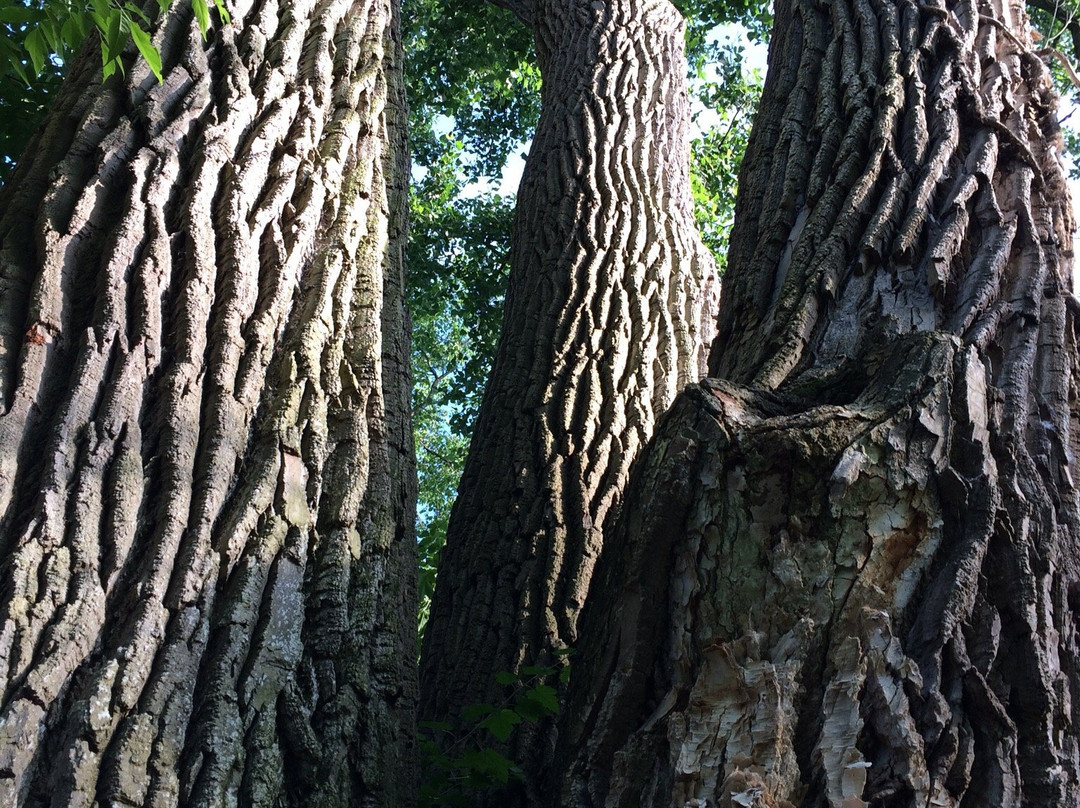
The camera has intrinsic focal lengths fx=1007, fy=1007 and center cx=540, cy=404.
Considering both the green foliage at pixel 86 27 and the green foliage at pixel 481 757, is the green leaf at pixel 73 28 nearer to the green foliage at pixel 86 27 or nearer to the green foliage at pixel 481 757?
the green foliage at pixel 86 27

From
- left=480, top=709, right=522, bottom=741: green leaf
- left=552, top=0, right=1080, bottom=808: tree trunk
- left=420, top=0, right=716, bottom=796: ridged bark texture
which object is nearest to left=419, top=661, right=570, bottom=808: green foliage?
left=480, top=709, right=522, bottom=741: green leaf

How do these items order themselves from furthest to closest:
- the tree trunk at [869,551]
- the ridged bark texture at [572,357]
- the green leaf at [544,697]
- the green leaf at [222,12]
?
the ridged bark texture at [572,357], the green leaf at [544,697], the green leaf at [222,12], the tree trunk at [869,551]

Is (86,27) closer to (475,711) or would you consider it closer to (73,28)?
(73,28)

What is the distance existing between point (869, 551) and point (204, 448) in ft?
4.60

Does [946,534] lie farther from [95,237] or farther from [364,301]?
[95,237]

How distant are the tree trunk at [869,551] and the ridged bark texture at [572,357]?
1296mm

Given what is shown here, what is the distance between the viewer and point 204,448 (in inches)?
87.3

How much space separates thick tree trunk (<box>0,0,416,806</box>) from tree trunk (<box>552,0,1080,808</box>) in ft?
1.93

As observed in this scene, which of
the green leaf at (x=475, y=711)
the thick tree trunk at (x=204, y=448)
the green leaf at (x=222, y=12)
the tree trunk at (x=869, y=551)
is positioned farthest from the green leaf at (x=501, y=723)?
the green leaf at (x=222, y=12)

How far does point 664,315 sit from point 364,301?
1.85 metres

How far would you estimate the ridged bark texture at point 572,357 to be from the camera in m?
3.64

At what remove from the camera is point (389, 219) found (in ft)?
10.3

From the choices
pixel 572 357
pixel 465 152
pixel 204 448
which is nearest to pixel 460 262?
pixel 465 152

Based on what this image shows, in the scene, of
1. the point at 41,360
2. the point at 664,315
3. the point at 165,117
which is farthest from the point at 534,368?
the point at 41,360
